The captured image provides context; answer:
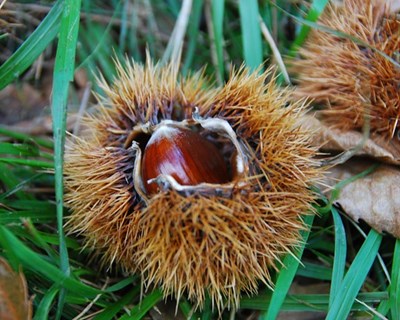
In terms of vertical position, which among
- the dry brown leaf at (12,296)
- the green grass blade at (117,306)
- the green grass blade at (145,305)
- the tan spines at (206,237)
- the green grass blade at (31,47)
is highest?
the green grass blade at (31,47)

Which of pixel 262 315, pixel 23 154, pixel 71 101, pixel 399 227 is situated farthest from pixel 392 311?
pixel 71 101

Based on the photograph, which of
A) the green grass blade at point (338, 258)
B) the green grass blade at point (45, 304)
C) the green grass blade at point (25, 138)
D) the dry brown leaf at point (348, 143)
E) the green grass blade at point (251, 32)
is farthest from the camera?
the green grass blade at point (251, 32)

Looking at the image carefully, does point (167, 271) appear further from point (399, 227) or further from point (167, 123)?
point (399, 227)

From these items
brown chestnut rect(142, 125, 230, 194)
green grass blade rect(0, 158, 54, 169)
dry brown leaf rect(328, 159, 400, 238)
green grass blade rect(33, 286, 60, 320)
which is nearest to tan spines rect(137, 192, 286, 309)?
brown chestnut rect(142, 125, 230, 194)

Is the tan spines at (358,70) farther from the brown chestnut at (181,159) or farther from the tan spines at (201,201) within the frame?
the brown chestnut at (181,159)

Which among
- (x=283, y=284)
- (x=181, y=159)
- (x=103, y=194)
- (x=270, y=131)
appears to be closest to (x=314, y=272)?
(x=283, y=284)

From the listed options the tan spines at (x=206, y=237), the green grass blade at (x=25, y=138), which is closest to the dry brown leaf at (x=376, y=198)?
the tan spines at (x=206, y=237)

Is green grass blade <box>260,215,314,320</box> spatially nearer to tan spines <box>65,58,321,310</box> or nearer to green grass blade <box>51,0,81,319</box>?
tan spines <box>65,58,321,310</box>
